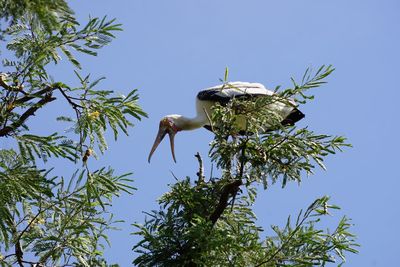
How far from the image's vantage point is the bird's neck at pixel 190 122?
320 inches

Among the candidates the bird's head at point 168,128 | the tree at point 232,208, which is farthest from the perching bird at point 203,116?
the tree at point 232,208

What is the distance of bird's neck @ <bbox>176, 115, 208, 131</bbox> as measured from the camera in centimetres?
812

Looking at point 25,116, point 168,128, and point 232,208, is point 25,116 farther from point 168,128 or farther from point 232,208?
point 168,128

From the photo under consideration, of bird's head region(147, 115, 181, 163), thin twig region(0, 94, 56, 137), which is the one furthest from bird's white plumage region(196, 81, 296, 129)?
thin twig region(0, 94, 56, 137)

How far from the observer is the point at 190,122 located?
825 cm

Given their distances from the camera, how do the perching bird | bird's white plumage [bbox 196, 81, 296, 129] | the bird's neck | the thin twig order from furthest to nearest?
the bird's neck
the perching bird
bird's white plumage [bbox 196, 81, 296, 129]
the thin twig

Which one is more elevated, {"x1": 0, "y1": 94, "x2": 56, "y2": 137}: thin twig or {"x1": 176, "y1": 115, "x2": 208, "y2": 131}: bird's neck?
{"x1": 176, "y1": 115, "x2": 208, "y2": 131}: bird's neck

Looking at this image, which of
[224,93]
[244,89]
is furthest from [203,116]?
[244,89]

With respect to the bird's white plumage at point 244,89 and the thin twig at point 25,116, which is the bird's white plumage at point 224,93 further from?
the thin twig at point 25,116

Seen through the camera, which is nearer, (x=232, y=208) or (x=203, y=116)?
(x=232, y=208)

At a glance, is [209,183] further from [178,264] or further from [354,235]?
[354,235]

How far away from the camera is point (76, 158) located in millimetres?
4406

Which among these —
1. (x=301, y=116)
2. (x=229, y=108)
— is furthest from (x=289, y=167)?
(x=301, y=116)

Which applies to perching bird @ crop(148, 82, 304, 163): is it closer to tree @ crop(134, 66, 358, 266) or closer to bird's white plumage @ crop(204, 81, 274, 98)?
bird's white plumage @ crop(204, 81, 274, 98)
